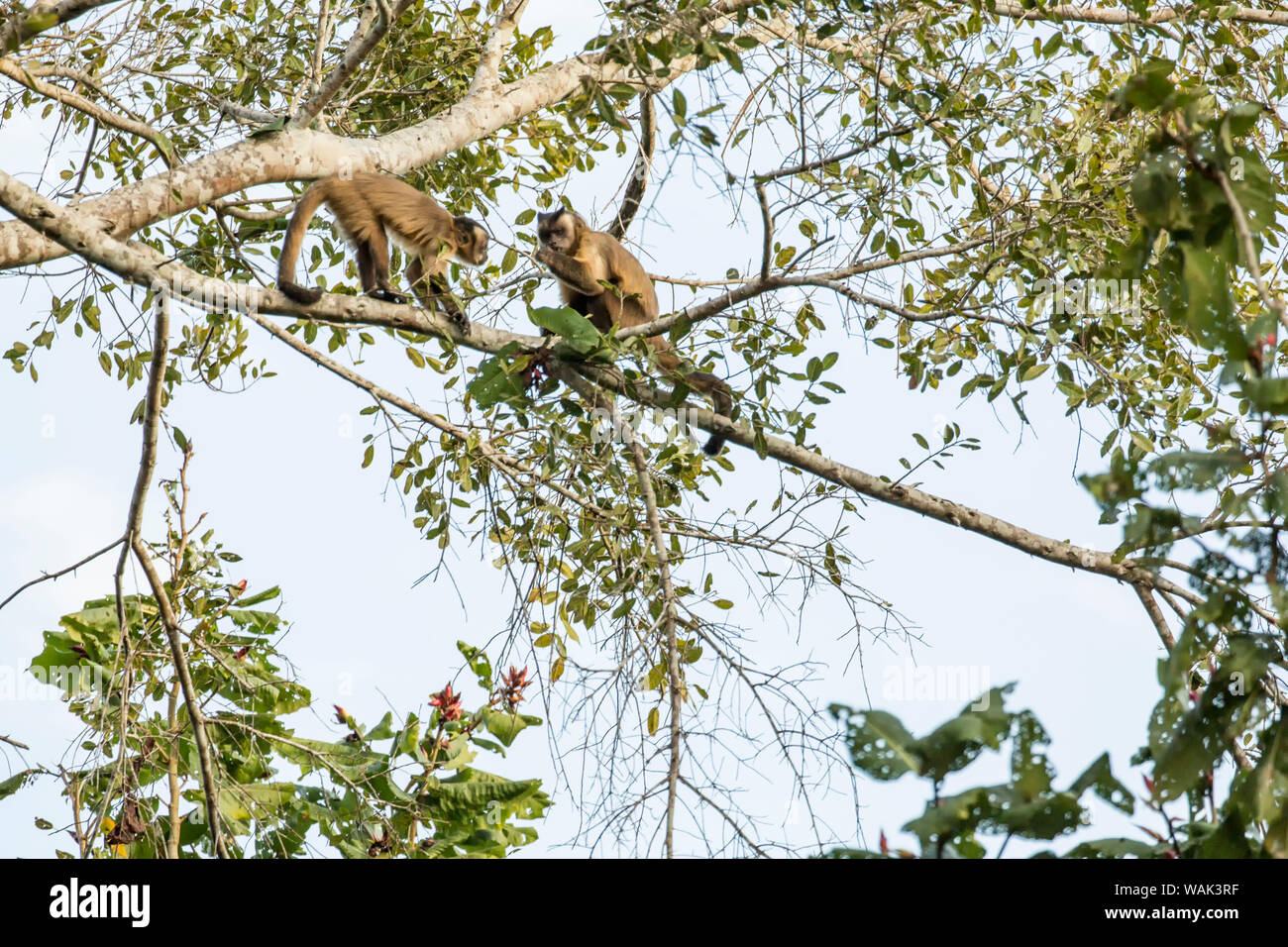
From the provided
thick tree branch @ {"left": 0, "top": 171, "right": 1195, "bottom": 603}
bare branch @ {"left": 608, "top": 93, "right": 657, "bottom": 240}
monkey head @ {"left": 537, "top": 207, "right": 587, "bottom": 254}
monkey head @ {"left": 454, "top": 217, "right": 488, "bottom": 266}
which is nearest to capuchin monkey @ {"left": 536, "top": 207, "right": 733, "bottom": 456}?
monkey head @ {"left": 537, "top": 207, "right": 587, "bottom": 254}

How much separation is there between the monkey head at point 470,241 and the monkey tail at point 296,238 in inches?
30.4

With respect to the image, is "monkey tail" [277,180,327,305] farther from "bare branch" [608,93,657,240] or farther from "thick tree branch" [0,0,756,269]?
"bare branch" [608,93,657,240]

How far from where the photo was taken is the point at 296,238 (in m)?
5.23

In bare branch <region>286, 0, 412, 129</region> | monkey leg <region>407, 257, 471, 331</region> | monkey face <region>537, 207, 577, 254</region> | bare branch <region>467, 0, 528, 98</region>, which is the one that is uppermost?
bare branch <region>467, 0, 528, 98</region>

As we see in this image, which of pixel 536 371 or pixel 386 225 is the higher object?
pixel 386 225

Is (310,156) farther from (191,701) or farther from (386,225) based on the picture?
(191,701)

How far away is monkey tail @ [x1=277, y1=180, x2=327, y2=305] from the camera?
15.5ft

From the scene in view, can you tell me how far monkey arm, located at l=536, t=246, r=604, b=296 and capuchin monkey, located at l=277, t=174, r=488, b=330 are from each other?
0.43m

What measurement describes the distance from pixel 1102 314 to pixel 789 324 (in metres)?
1.25

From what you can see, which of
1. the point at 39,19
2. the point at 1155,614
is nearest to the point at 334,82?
the point at 39,19

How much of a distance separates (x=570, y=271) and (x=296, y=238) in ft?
4.73
